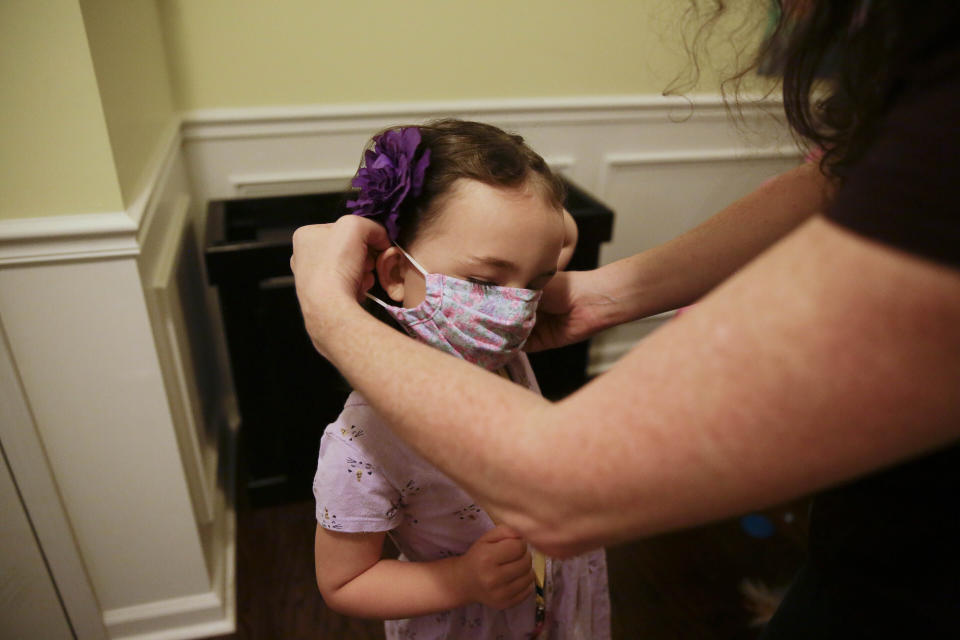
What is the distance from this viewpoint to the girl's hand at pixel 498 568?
73cm

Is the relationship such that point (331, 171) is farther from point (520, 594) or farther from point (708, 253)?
point (520, 594)

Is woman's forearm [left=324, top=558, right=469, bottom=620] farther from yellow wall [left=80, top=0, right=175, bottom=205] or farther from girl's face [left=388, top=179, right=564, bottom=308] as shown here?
yellow wall [left=80, top=0, right=175, bottom=205]

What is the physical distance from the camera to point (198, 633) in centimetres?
152

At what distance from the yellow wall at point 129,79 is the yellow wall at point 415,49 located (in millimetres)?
175

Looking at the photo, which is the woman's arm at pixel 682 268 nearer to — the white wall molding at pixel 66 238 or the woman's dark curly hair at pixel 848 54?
the woman's dark curly hair at pixel 848 54

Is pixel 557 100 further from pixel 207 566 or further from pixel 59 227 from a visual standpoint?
pixel 207 566

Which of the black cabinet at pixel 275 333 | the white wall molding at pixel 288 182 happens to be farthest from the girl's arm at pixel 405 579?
the white wall molding at pixel 288 182

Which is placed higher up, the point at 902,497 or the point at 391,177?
the point at 391,177

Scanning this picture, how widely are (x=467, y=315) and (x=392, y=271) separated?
0.12 meters

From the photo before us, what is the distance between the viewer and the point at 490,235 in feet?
2.32

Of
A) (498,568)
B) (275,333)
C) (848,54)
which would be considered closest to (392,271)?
(498,568)

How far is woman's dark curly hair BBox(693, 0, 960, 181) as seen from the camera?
381 millimetres

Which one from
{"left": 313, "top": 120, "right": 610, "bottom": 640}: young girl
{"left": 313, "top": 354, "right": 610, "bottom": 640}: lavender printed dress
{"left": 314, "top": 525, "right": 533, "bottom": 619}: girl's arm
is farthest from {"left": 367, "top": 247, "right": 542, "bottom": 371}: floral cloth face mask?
{"left": 314, "top": 525, "right": 533, "bottom": 619}: girl's arm

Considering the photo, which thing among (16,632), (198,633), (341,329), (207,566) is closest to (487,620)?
(341,329)
